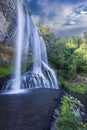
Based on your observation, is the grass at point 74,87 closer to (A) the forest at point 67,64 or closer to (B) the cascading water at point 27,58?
(A) the forest at point 67,64

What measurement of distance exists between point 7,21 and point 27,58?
10.4 meters

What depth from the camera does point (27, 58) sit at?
6981 centimetres

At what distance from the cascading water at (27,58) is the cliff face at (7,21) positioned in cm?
→ 278

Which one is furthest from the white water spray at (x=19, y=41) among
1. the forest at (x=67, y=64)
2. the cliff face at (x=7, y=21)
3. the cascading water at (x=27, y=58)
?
the forest at (x=67, y=64)

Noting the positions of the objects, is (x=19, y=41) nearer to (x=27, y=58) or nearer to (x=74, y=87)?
(x=27, y=58)

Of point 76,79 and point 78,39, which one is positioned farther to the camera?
point 78,39

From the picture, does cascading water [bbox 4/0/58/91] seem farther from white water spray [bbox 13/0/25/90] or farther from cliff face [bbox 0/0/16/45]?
cliff face [bbox 0/0/16/45]

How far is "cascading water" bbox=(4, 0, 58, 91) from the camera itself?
5857 cm

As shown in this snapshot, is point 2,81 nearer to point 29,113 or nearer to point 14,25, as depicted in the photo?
point 14,25

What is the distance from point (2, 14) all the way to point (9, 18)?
2.13 m

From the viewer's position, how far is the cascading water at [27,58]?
5857cm

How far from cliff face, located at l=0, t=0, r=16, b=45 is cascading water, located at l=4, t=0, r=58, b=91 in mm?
2781

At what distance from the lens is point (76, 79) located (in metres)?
73.8

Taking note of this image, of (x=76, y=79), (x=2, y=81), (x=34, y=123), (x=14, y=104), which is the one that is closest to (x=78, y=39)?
(x=76, y=79)
